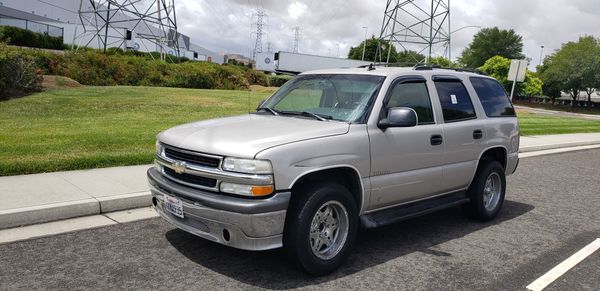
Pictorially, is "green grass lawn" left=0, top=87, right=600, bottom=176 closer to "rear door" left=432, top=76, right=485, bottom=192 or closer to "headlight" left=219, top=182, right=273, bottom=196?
"rear door" left=432, top=76, right=485, bottom=192

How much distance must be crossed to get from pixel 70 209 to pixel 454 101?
464 centimetres

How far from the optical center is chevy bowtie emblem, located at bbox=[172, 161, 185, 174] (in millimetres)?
4504

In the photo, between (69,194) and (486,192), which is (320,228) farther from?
(69,194)

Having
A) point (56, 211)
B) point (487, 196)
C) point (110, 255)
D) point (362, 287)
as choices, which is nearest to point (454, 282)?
point (362, 287)

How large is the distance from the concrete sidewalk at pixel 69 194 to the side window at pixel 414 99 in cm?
334

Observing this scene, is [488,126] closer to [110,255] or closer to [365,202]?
[365,202]

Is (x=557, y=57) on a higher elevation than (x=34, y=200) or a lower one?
higher

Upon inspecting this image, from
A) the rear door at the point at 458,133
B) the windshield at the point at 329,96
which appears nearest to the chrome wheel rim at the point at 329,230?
the windshield at the point at 329,96

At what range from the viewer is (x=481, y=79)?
6906 millimetres

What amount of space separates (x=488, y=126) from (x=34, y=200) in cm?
555

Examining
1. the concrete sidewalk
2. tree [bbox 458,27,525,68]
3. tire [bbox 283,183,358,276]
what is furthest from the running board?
tree [bbox 458,27,525,68]

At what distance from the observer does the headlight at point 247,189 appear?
13.4 feet

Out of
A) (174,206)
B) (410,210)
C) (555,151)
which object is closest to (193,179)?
(174,206)

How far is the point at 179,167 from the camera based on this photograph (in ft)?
14.9
